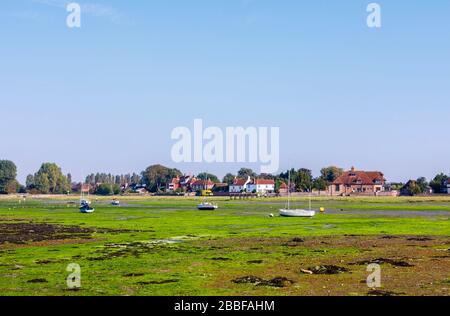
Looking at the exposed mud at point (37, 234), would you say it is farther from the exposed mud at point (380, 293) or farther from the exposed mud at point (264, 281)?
the exposed mud at point (380, 293)

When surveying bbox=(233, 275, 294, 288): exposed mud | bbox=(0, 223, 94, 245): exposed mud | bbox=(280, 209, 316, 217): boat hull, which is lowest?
bbox=(233, 275, 294, 288): exposed mud

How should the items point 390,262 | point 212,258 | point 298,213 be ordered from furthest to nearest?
1. point 298,213
2. point 212,258
3. point 390,262

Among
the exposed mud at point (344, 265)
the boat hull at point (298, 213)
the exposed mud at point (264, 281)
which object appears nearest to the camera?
the exposed mud at point (344, 265)

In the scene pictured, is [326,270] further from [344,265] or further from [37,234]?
[37,234]

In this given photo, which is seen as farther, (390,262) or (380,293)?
(390,262)

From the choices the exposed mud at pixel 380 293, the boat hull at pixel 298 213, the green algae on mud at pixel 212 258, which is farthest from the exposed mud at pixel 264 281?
the boat hull at pixel 298 213

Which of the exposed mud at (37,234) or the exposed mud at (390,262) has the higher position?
the exposed mud at (390,262)

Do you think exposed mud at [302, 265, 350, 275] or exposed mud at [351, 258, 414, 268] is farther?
exposed mud at [351, 258, 414, 268]

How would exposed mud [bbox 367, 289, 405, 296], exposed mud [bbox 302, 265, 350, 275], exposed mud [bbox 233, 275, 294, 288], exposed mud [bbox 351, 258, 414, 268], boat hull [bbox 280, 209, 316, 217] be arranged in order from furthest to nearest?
boat hull [bbox 280, 209, 316, 217] < exposed mud [bbox 351, 258, 414, 268] < exposed mud [bbox 302, 265, 350, 275] < exposed mud [bbox 233, 275, 294, 288] < exposed mud [bbox 367, 289, 405, 296]

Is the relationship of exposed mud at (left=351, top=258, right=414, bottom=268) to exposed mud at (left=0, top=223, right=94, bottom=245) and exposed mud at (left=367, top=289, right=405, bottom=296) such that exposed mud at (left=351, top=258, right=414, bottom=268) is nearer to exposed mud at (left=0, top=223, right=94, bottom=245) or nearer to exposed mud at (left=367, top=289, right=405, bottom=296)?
exposed mud at (left=367, top=289, right=405, bottom=296)

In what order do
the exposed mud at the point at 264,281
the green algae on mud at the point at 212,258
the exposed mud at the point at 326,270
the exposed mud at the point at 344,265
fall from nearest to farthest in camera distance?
the exposed mud at the point at 344,265 → the green algae on mud at the point at 212,258 → the exposed mud at the point at 264,281 → the exposed mud at the point at 326,270

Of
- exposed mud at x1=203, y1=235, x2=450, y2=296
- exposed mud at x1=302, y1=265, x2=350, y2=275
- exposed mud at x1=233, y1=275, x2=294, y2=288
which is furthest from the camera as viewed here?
exposed mud at x1=302, y1=265, x2=350, y2=275

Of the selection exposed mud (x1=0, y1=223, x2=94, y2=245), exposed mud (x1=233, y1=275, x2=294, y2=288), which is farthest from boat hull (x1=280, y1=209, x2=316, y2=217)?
exposed mud (x1=233, y1=275, x2=294, y2=288)

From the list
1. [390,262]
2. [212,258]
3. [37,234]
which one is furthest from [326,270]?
[37,234]
